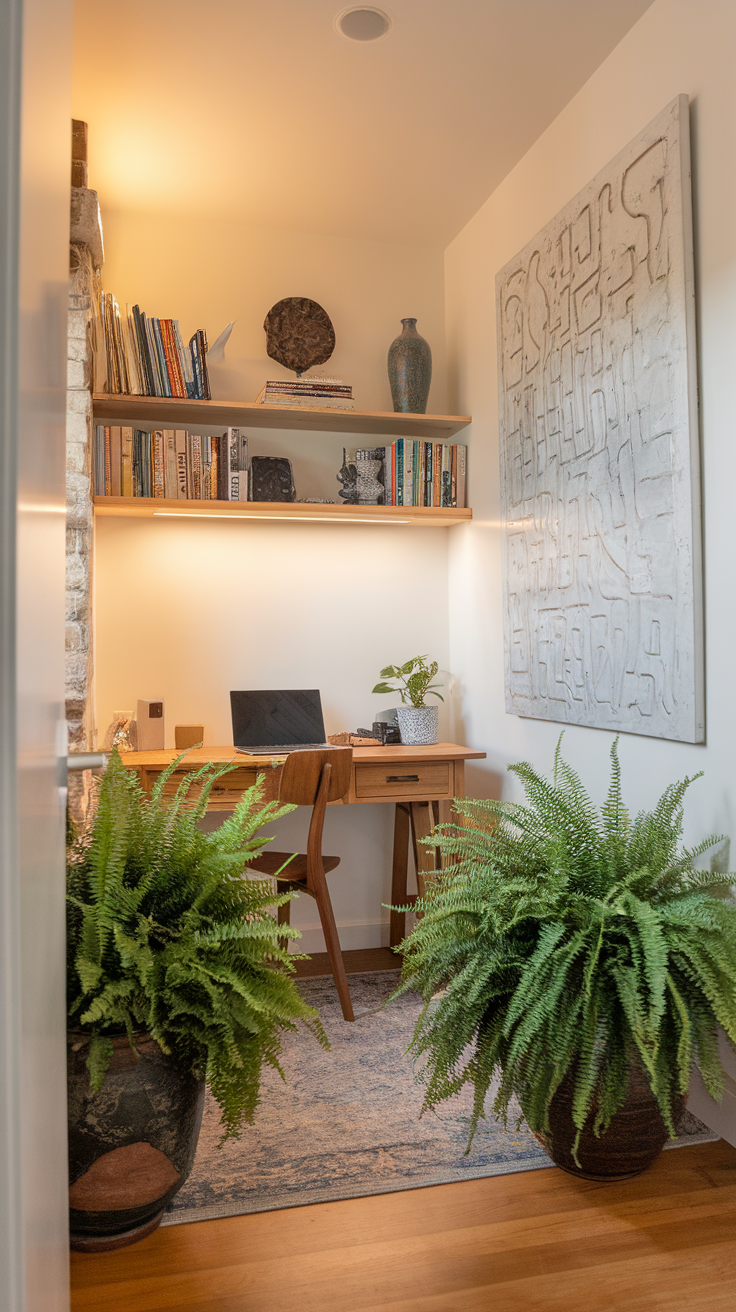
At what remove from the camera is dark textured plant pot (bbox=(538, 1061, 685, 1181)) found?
171 centimetres

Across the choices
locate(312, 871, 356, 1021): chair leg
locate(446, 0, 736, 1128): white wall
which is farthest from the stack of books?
locate(312, 871, 356, 1021): chair leg

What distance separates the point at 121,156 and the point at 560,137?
4.74 feet

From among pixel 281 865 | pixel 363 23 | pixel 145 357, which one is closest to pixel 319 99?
pixel 363 23

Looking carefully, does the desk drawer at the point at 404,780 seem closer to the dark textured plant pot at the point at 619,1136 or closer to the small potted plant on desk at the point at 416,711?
the small potted plant on desk at the point at 416,711

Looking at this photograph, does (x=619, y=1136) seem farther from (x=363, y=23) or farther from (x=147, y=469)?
(x=363, y=23)

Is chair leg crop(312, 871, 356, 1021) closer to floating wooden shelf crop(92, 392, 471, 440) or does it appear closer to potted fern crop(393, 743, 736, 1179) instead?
potted fern crop(393, 743, 736, 1179)

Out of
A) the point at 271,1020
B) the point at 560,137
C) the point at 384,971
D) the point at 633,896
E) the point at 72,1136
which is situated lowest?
the point at 384,971

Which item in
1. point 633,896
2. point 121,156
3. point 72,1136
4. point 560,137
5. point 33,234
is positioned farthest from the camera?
point 121,156

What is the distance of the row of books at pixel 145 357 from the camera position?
119 inches

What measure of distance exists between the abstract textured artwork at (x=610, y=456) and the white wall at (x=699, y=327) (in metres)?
0.05

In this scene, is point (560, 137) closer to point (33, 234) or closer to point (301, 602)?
point (301, 602)

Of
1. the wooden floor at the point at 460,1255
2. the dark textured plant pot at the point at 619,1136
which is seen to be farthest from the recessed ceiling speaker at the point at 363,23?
the wooden floor at the point at 460,1255

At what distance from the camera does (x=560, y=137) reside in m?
2.68

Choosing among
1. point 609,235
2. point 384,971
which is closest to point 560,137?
point 609,235
